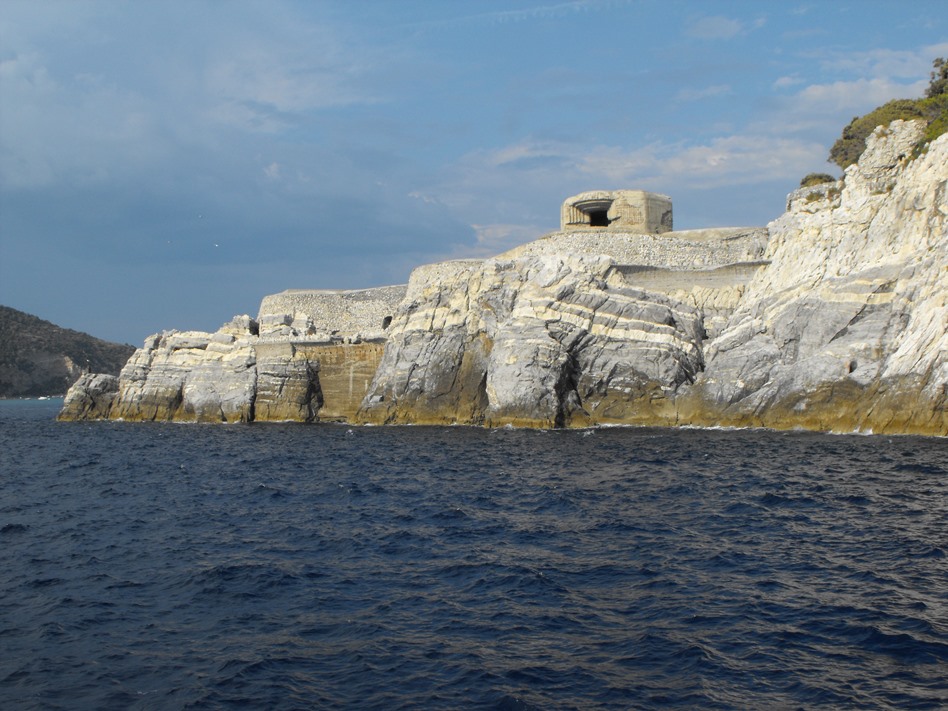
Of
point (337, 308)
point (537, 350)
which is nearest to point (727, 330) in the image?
point (537, 350)

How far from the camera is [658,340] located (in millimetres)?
37188

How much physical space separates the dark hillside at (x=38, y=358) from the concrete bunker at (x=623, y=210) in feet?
292

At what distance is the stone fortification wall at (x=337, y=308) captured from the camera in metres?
55.4

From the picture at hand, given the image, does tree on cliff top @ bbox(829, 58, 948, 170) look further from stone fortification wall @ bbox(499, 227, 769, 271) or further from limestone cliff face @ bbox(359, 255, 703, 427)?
limestone cliff face @ bbox(359, 255, 703, 427)

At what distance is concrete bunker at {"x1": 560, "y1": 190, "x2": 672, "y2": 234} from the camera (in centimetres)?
5078

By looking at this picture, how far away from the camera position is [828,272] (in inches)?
1387

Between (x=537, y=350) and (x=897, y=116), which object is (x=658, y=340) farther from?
(x=897, y=116)

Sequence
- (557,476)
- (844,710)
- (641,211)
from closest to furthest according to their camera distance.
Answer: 1. (844,710)
2. (557,476)
3. (641,211)

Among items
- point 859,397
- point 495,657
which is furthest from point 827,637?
point 859,397

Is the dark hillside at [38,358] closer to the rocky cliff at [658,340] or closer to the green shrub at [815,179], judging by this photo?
the rocky cliff at [658,340]

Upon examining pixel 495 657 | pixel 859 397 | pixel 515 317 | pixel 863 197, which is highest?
pixel 863 197

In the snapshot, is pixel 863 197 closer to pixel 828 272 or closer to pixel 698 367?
pixel 828 272

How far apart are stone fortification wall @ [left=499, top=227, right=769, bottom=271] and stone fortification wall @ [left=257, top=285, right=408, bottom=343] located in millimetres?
12621

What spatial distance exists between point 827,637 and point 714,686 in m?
2.21
